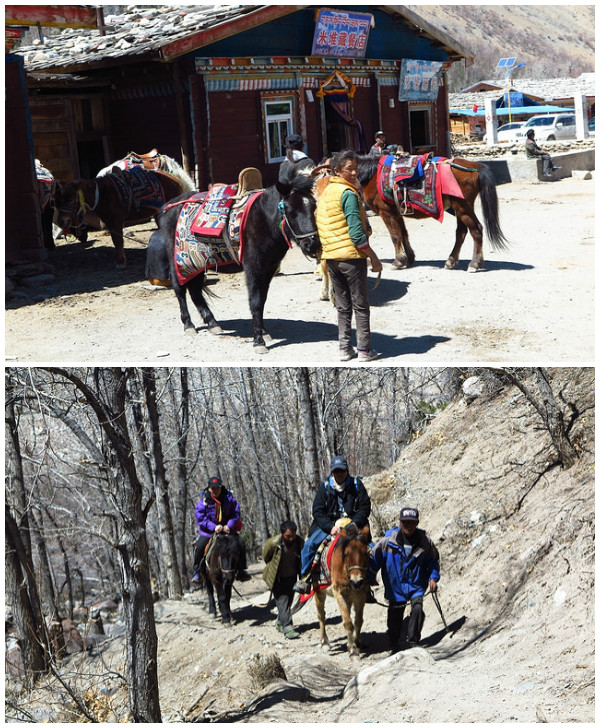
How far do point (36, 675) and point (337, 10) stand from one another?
1362 cm

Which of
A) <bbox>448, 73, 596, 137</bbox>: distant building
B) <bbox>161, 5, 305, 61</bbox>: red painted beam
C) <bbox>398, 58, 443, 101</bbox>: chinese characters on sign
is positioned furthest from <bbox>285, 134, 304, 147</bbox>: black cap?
<bbox>448, 73, 596, 137</bbox>: distant building

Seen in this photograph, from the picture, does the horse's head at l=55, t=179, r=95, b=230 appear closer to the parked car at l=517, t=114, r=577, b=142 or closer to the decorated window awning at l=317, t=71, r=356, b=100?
the decorated window awning at l=317, t=71, r=356, b=100

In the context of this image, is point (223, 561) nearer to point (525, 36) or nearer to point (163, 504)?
point (163, 504)

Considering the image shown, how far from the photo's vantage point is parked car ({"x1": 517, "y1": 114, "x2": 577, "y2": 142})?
4141cm

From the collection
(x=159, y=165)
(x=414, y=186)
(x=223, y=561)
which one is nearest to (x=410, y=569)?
(x=223, y=561)

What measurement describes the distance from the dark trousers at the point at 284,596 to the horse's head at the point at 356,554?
5.55 feet

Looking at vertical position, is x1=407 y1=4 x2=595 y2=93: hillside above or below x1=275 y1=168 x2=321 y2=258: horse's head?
above

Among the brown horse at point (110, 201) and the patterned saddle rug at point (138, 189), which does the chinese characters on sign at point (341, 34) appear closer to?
the patterned saddle rug at point (138, 189)

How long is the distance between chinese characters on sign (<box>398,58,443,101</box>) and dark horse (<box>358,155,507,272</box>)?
9.60 metres

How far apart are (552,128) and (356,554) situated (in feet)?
130

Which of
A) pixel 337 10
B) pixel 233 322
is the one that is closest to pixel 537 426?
pixel 233 322

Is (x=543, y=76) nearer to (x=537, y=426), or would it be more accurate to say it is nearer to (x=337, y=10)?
(x=337, y=10)

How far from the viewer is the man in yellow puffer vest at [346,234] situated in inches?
273

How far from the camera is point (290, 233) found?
7531 millimetres
